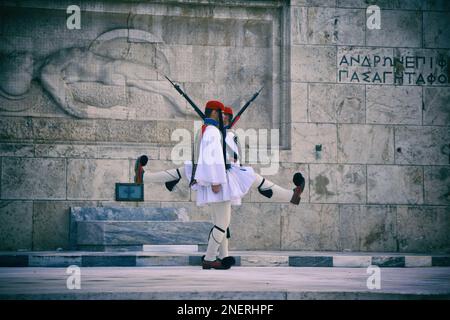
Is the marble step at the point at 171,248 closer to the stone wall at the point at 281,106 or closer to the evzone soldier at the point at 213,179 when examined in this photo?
the stone wall at the point at 281,106

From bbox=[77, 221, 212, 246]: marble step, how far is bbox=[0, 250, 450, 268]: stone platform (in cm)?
19

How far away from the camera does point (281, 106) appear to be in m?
14.9

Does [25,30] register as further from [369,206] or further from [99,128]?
[369,206]

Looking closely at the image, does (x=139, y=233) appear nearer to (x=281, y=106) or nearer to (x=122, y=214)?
(x=122, y=214)

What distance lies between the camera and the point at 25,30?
14477mm

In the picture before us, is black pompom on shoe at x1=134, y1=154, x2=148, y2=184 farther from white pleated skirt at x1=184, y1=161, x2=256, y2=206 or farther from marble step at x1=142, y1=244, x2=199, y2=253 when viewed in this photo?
marble step at x1=142, y1=244, x2=199, y2=253

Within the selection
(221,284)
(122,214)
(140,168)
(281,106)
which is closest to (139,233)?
(122,214)

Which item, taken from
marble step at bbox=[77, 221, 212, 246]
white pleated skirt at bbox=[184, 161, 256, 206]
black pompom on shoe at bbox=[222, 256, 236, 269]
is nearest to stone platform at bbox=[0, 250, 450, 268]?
marble step at bbox=[77, 221, 212, 246]

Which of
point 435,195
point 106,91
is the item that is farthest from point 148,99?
point 435,195

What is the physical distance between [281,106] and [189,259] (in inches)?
156

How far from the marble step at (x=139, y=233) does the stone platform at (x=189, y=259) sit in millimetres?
190

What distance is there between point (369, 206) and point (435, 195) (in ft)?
3.61

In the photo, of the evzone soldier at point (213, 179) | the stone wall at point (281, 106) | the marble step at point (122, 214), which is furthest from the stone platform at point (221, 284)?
the stone wall at point (281, 106)

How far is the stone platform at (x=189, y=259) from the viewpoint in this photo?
38.3 feet
